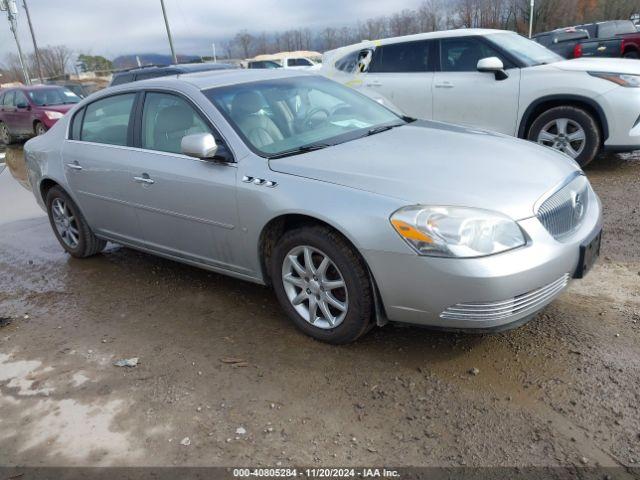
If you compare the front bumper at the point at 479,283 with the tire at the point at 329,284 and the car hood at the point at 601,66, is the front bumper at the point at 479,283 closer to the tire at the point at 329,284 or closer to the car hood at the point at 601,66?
the tire at the point at 329,284

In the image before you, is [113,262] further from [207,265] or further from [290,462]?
[290,462]

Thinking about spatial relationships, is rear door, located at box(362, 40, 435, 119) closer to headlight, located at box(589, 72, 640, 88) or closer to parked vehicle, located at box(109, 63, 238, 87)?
headlight, located at box(589, 72, 640, 88)

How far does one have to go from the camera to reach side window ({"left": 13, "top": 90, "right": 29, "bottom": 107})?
46.0 feet

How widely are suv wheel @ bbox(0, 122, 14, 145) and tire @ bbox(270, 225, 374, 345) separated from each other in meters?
14.6

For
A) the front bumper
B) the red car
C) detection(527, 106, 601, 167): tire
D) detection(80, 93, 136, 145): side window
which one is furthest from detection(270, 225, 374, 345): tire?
the red car

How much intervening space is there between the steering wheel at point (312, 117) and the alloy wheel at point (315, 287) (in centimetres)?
103

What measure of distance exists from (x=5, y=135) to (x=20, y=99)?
1.52 meters

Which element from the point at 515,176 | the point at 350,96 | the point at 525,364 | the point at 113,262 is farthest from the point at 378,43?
the point at 525,364

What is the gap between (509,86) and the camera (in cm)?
675

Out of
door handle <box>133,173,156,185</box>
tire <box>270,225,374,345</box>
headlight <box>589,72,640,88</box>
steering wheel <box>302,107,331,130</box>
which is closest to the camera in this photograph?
tire <box>270,225,374,345</box>

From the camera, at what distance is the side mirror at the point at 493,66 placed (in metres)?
6.63

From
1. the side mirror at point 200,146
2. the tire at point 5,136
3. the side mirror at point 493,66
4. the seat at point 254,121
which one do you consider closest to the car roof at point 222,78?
the seat at point 254,121

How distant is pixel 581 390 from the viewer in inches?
108

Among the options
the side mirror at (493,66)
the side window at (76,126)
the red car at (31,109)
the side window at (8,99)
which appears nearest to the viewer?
the side window at (76,126)
